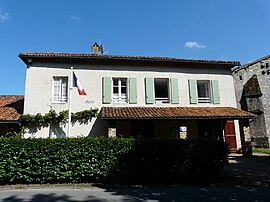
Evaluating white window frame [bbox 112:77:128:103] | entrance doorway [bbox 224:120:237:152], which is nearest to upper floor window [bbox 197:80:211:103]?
entrance doorway [bbox 224:120:237:152]

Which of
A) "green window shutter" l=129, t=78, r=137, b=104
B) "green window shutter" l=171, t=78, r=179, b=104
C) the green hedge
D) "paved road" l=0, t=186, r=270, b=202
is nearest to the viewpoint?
"paved road" l=0, t=186, r=270, b=202

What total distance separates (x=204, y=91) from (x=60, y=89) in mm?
9256

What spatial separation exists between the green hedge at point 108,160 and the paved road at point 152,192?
1.45 feet

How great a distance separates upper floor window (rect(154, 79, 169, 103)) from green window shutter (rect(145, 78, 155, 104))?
575 mm

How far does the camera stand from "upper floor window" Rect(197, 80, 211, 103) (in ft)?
47.7

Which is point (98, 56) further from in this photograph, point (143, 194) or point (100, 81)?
point (143, 194)

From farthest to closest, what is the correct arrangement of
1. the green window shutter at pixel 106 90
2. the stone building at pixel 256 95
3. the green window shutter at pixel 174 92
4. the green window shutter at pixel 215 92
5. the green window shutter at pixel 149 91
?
the stone building at pixel 256 95 → the green window shutter at pixel 215 92 → the green window shutter at pixel 174 92 → the green window shutter at pixel 149 91 → the green window shutter at pixel 106 90

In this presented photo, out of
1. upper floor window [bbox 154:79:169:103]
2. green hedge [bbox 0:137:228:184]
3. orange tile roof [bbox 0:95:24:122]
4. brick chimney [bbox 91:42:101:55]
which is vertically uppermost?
brick chimney [bbox 91:42:101:55]

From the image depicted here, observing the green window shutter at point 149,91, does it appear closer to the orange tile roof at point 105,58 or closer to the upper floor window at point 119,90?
the upper floor window at point 119,90

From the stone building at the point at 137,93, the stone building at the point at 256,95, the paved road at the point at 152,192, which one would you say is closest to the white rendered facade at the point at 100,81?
the stone building at the point at 137,93

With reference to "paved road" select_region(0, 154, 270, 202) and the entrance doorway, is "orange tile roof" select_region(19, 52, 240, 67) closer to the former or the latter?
the entrance doorway

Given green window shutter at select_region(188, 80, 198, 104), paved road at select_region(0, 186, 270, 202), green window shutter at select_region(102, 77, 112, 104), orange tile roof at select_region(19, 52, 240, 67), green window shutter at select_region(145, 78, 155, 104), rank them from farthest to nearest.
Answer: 1. green window shutter at select_region(188, 80, 198, 104)
2. green window shutter at select_region(145, 78, 155, 104)
3. green window shutter at select_region(102, 77, 112, 104)
4. orange tile roof at select_region(19, 52, 240, 67)
5. paved road at select_region(0, 186, 270, 202)

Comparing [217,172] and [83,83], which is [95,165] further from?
[83,83]

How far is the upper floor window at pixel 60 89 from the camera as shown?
42.2ft
